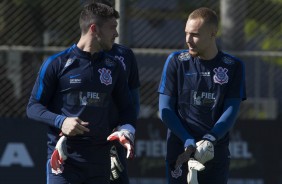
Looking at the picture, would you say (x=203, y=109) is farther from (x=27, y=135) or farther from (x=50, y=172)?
(x=27, y=135)

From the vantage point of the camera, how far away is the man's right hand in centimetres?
551

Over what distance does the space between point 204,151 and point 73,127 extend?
1139 mm

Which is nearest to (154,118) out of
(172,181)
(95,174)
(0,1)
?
(0,1)

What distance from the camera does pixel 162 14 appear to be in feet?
38.7

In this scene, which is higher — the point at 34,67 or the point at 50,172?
the point at 34,67

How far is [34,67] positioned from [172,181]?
4.02m

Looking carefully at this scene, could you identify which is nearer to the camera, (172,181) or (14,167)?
(172,181)

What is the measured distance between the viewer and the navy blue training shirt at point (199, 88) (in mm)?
6492

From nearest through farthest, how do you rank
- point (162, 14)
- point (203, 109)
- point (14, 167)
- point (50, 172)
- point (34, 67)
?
point (50, 172), point (203, 109), point (14, 167), point (34, 67), point (162, 14)

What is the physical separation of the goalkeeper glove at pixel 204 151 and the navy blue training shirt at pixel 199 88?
0.29 meters

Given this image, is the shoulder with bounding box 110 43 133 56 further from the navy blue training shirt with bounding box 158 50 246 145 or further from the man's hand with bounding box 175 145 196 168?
the man's hand with bounding box 175 145 196 168

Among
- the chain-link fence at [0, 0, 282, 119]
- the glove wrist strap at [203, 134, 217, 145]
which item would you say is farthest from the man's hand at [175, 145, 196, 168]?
the chain-link fence at [0, 0, 282, 119]

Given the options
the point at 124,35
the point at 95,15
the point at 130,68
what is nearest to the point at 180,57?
the point at 130,68

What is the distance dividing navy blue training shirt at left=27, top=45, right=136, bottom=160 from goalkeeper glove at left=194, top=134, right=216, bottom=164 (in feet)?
2.30
